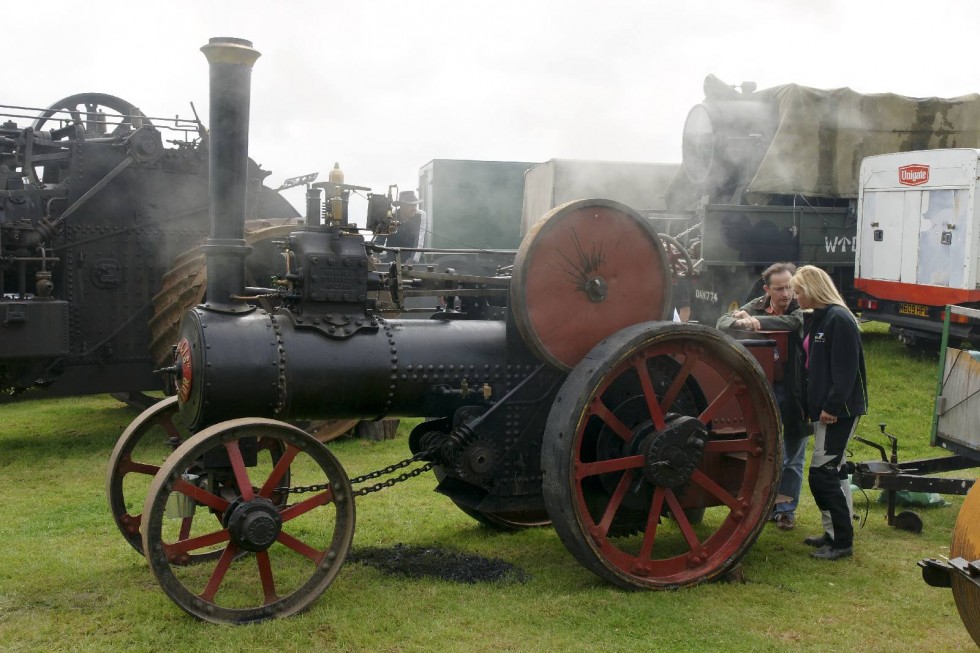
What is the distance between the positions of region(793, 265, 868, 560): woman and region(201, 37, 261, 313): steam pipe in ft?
9.07

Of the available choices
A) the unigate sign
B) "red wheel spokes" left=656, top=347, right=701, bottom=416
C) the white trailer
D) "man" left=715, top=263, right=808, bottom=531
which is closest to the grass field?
"man" left=715, top=263, right=808, bottom=531

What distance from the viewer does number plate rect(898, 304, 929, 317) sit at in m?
10.1

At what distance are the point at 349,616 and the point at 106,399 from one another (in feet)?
23.4

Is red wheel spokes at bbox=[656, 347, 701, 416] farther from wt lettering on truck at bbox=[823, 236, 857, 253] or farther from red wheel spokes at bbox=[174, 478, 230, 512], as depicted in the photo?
wt lettering on truck at bbox=[823, 236, 857, 253]

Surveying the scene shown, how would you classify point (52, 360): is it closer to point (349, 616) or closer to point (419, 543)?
point (419, 543)

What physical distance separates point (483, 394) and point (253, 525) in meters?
1.20

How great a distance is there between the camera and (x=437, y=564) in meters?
4.76

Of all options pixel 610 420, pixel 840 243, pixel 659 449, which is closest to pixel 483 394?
pixel 610 420

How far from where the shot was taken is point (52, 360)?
746 cm

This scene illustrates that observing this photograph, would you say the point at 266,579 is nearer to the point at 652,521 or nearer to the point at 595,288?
the point at 652,521

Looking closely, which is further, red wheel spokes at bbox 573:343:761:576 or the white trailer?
the white trailer

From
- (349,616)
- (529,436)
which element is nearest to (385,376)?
(529,436)

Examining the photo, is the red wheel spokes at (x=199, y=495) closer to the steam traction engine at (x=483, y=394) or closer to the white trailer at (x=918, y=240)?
the steam traction engine at (x=483, y=394)

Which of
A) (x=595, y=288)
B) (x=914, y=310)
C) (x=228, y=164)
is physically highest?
(x=228, y=164)
